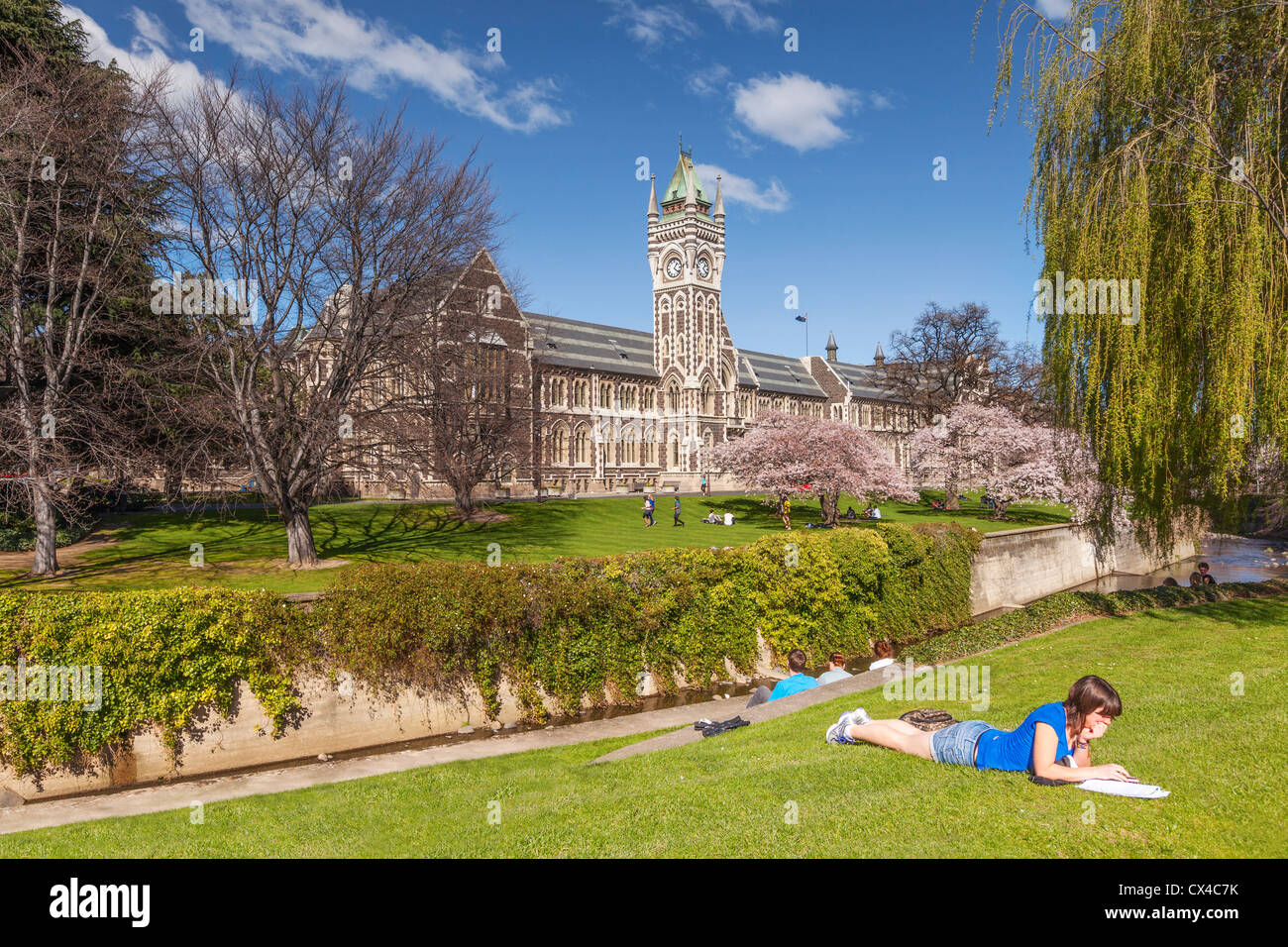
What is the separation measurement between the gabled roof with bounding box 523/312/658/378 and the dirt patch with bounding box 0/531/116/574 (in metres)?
41.8

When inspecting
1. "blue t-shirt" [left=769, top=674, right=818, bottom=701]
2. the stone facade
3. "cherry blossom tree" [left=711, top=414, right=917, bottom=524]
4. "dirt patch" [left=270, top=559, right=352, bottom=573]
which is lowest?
"blue t-shirt" [left=769, top=674, right=818, bottom=701]

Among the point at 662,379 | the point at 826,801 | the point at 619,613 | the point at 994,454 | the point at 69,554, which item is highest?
the point at 662,379

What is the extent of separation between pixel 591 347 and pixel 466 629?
2379 inches

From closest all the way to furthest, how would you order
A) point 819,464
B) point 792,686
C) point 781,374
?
point 792,686, point 819,464, point 781,374

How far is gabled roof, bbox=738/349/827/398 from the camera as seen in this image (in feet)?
300

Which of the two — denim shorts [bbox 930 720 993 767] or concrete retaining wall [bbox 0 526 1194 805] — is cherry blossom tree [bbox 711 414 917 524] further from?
denim shorts [bbox 930 720 993 767]

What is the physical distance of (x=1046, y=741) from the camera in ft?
20.4

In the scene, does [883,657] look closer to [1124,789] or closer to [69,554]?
[1124,789]

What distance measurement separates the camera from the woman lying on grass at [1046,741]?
6.00m

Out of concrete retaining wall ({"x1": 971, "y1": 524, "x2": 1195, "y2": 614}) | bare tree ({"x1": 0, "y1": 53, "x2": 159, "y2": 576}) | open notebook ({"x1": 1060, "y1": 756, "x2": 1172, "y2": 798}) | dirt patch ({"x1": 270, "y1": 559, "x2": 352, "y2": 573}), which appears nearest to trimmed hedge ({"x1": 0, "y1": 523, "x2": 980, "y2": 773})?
concrete retaining wall ({"x1": 971, "y1": 524, "x2": 1195, "y2": 614})

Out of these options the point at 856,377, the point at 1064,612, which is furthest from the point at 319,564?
the point at 856,377

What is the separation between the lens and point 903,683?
12023mm

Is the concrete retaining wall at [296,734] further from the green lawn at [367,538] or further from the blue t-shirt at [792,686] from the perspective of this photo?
the blue t-shirt at [792,686]

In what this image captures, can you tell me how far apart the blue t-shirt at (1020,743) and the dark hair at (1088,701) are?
0.24 feet
